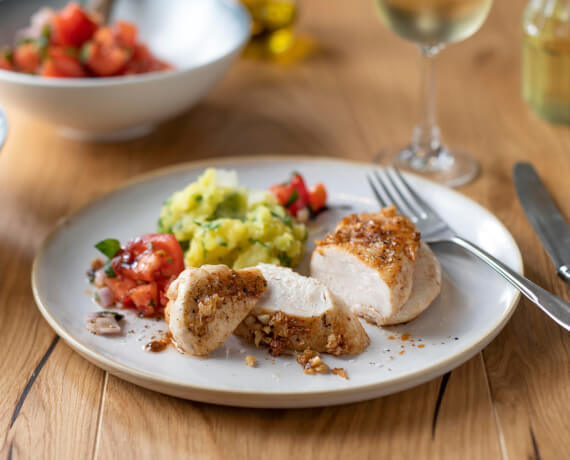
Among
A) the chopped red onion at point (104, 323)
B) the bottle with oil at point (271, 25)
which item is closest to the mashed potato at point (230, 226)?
the chopped red onion at point (104, 323)

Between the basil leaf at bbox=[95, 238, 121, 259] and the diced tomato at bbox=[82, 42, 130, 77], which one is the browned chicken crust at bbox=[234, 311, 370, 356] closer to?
the basil leaf at bbox=[95, 238, 121, 259]

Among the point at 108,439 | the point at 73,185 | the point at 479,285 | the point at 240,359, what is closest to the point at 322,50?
the point at 73,185

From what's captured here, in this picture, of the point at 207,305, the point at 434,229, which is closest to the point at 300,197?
the point at 434,229

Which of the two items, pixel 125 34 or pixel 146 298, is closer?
pixel 146 298

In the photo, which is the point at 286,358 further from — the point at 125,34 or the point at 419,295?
the point at 125,34

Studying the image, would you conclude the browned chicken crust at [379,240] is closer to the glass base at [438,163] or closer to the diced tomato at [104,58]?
the glass base at [438,163]

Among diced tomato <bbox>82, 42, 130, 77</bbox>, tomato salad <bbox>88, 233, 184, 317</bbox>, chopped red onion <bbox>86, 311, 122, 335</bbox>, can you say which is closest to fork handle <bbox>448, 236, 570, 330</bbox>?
tomato salad <bbox>88, 233, 184, 317</bbox>
